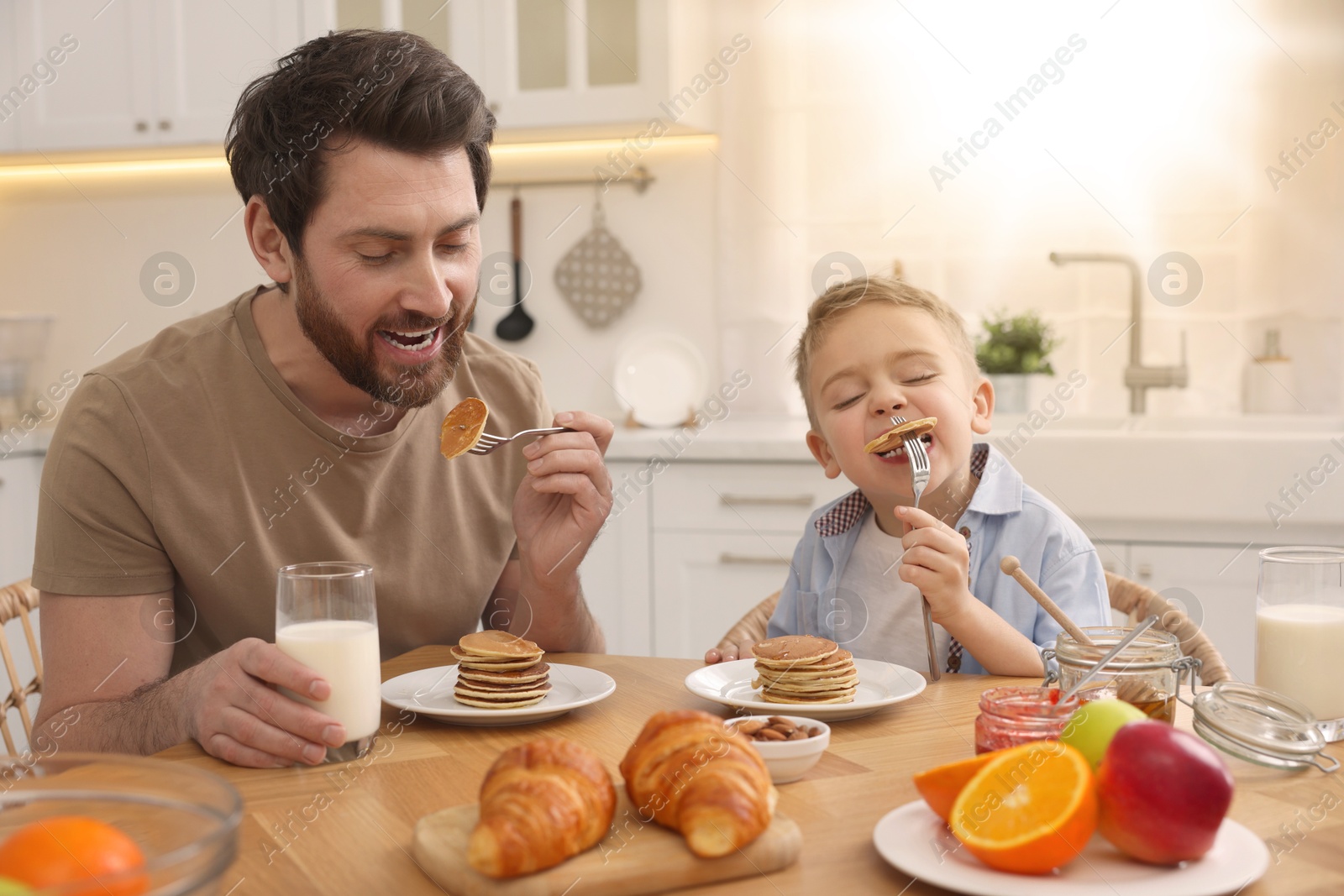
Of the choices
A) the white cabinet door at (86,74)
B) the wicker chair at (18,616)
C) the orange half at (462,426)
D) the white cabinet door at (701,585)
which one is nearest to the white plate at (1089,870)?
the orange half at (462,426)

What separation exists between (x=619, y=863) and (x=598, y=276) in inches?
119

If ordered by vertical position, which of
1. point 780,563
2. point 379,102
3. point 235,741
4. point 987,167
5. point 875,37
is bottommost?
point 780,563

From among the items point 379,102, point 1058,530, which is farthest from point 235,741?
point 1058,530

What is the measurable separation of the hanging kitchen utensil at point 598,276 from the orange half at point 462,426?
218 cm

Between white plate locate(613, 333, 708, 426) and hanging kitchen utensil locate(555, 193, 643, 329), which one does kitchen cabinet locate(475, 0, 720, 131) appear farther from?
white plate locate(613, 333, 708, 426)

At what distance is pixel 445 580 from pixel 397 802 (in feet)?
2.34

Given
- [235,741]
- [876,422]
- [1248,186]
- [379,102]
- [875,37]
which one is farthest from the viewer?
[875,37]

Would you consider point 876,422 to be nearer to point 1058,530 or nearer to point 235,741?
point 1058,530

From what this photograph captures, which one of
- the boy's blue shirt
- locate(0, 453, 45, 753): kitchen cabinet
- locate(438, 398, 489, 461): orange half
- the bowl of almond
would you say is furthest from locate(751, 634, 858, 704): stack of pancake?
locate(0, 453, 45, 753): kitchen cabinet

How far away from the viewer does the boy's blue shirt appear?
144 centimetres

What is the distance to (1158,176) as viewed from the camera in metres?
3.20

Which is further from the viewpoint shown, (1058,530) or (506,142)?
(506,142)

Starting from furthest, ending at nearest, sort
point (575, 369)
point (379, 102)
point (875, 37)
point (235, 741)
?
point (575, 369) < point (875, 37) < point (379, 102) < point (235, 741)

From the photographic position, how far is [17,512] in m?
3.16
